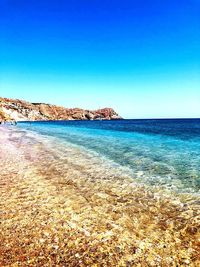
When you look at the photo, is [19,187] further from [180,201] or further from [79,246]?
[180,201]

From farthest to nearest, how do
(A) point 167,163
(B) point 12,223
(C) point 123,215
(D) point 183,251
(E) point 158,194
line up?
1. (A) point 167,163
2. (E) point 158,194
3. (C) point 123,215
4. (B) point 12,223
5. (D) point 183,251

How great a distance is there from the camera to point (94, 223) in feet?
33.0

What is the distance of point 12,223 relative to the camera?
9.77 m

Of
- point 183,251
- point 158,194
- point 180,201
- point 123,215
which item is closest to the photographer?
point 183,251

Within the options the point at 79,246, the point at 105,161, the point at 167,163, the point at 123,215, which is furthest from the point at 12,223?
the point at 167,163

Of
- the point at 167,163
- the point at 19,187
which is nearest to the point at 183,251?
the point at 19,187

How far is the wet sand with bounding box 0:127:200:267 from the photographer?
7691 millimetres

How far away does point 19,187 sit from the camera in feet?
47.6

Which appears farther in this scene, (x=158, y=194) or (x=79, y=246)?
(x=158, y=194)

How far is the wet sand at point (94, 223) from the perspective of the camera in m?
7.69

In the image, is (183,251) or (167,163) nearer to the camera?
(183,251)

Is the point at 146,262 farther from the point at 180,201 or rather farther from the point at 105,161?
the point at 105,161

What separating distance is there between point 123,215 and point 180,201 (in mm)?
3492

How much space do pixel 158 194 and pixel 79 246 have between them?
22.2ft
